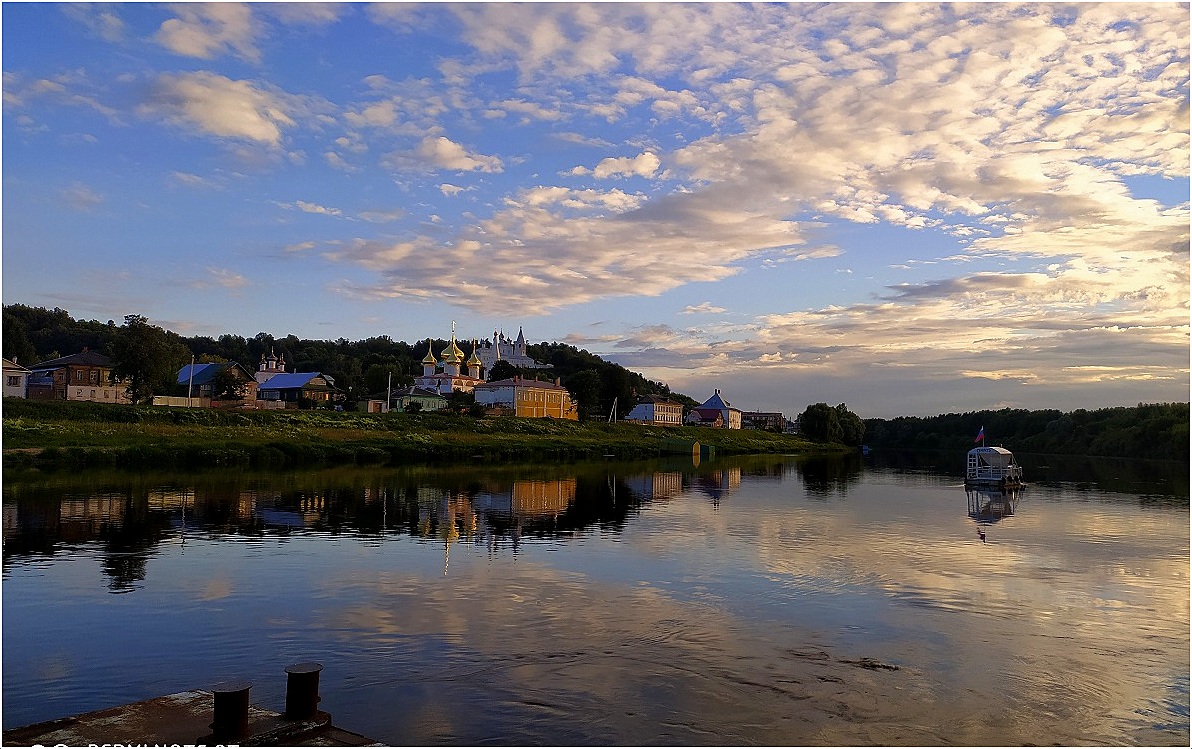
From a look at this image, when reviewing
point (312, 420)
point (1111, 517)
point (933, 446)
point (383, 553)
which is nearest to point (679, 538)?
point (383, 553)

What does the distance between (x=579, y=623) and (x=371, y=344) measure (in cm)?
18905

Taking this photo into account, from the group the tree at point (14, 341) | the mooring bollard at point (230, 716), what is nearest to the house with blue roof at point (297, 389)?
the tree at point (14, 341)

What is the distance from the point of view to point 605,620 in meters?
17.7

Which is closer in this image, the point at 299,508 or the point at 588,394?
the point at 299,508

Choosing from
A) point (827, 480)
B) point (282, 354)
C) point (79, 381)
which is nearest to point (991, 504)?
point (827, 480)

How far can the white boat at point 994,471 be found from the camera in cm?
5566

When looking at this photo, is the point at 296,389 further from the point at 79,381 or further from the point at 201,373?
the point at 79,381

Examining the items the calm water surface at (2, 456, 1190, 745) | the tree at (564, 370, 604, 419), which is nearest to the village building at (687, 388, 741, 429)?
the tree at (564, 370, 604, 419)

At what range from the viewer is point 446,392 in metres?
132

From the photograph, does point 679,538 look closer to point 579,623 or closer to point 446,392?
point 579,623

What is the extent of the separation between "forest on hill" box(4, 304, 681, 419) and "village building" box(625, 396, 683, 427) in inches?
80.9

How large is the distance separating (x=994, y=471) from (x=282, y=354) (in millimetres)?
143014

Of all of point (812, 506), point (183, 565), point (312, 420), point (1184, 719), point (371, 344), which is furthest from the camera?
→ point (371, 344)

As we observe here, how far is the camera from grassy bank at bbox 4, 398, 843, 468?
51719 millimetres
